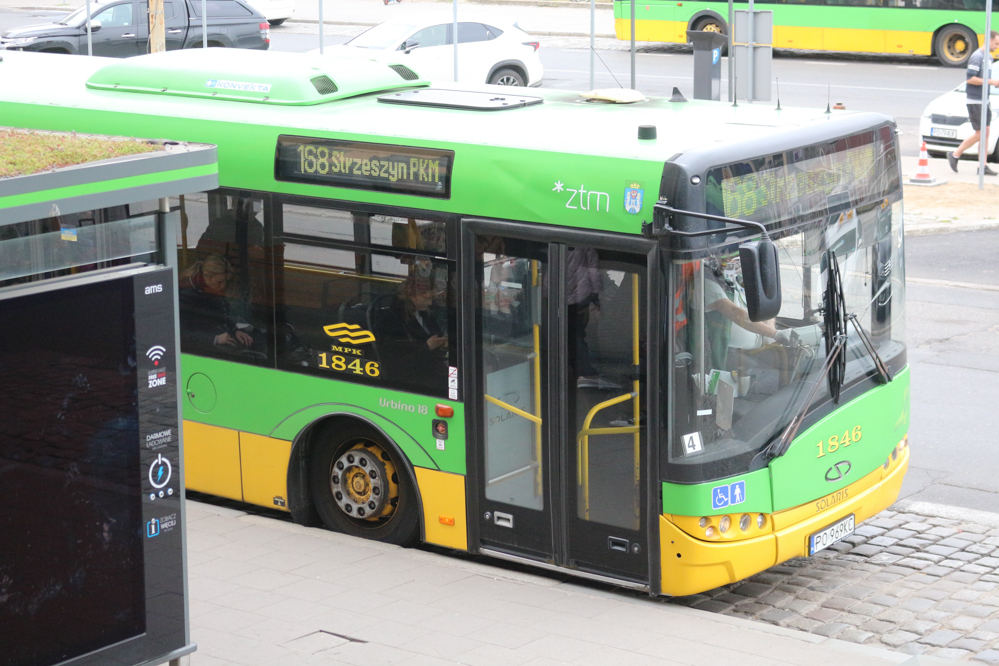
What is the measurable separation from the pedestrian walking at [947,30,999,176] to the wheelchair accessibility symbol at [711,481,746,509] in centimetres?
1393

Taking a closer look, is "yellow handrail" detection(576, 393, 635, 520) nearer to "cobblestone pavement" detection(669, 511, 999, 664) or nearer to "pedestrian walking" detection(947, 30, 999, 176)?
"cobblestone pavement" detection(669, 511, 999, 664)

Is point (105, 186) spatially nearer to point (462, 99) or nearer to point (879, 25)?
point (462, 99)

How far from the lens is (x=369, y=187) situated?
314 inches

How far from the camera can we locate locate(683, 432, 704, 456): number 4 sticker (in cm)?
697

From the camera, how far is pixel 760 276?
6574 millimetres

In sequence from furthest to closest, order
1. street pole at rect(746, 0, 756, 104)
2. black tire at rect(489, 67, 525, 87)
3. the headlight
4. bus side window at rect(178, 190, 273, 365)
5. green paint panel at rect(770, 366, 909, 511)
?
black tire at rect(489, 67, 525, 87), the headlight, street pole at rect(746, 0, 756, 104), bus side window at rect(178, 190, 273, 365), green paint panel at rect(770, 366, 909, 511)

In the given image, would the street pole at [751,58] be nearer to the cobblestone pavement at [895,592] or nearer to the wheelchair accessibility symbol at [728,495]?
the cobblestone pavement at [895,592]

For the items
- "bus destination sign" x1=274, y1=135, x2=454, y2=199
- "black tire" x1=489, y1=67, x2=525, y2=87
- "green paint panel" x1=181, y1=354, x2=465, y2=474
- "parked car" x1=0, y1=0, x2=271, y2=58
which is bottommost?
"green paint panel" x1=181, y1=354, x2=465, y2=474

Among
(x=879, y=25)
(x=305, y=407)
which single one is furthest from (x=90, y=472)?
(x=879, y=25)

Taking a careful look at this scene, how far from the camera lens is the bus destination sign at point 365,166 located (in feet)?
25.4

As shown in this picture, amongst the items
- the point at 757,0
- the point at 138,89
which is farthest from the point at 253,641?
the point at 757,0

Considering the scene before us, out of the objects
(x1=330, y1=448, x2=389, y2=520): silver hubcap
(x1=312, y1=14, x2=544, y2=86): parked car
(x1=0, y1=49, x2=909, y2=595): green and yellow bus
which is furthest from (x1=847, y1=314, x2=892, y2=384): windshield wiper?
(x1=312, y1=14, x2=544, y2=86): parked car

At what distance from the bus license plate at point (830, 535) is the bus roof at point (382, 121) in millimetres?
2053

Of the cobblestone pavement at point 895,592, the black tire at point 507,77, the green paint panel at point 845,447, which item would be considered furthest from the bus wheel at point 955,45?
the green paint panel at point 845,447
